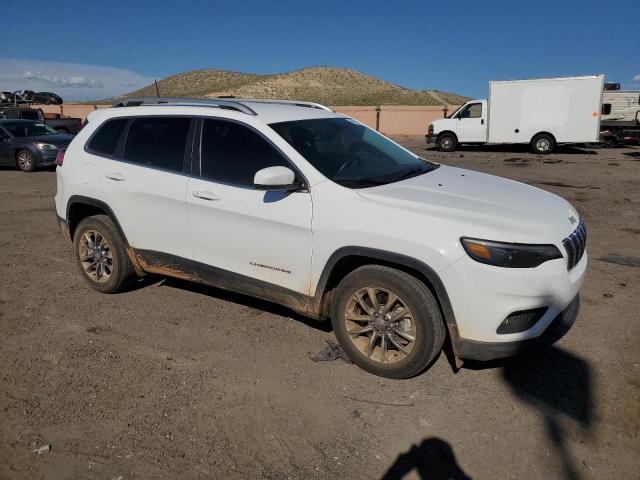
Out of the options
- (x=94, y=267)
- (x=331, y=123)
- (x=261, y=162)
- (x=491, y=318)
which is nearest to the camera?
(x=491, y=318)

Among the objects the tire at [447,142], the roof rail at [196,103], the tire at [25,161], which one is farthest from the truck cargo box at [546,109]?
the roof rail at [196,103]

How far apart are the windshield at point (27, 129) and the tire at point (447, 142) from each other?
13.5 m

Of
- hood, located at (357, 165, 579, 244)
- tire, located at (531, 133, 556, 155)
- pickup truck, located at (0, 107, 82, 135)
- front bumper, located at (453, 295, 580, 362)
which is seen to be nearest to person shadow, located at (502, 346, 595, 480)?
front bumper, located at (453, 295, 580, 362)

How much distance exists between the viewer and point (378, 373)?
3490mm

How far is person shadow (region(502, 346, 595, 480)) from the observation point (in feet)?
9.46

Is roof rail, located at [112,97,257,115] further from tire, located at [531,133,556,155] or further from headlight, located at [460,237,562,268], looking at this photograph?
tire, located at [531,133,556,155]

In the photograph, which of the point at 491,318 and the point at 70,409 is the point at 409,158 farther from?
the point at 70,409

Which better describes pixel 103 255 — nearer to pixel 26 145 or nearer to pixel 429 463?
pixel 429 463

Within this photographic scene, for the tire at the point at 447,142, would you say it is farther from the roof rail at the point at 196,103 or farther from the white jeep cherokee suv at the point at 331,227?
the roof rail at the point at 196,103

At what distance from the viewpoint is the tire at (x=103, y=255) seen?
4.72m

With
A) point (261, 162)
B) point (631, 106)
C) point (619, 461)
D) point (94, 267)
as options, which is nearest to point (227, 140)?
point (261, 162)

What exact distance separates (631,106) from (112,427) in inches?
935

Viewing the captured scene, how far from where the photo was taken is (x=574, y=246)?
3.32 metres

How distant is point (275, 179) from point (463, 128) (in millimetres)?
17919
